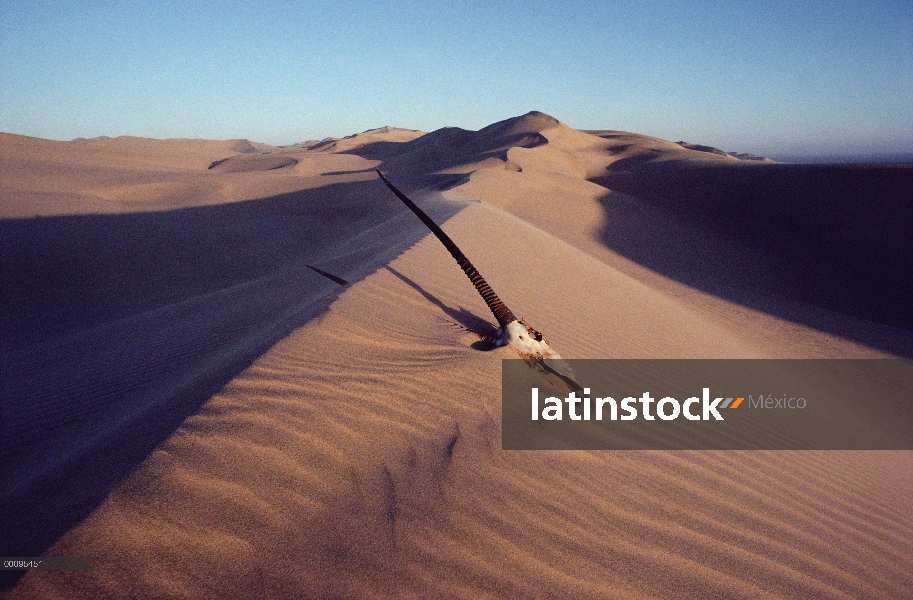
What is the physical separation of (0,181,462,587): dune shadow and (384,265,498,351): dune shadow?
83cm

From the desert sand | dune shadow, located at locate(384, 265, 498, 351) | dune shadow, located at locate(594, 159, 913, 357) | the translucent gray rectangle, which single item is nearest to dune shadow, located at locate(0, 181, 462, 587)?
the desert sand

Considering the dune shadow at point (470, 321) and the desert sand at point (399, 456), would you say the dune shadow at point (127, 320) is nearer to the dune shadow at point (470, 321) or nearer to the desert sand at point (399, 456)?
the desert sand at point (399, 456)

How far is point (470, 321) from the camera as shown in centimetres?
398

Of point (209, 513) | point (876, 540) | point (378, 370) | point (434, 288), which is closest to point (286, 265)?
point (434, 288)

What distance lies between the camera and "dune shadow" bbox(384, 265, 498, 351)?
358 cm

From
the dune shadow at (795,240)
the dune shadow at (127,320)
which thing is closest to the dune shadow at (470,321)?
the dune shadow at (127,320)

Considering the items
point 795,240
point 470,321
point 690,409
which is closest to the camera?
point 690,409

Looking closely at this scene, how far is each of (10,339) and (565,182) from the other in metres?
14.5

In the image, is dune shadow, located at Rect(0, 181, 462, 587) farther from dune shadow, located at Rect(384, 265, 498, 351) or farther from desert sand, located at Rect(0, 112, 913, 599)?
dune shadow, located at Rect(384, 265, 498, 351)

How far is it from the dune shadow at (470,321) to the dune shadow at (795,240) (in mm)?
7042

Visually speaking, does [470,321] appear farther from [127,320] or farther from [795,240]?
[795,240]

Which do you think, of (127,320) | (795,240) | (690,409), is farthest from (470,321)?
(795,240)

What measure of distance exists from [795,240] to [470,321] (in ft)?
38.7

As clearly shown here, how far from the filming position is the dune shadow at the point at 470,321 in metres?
3.58
